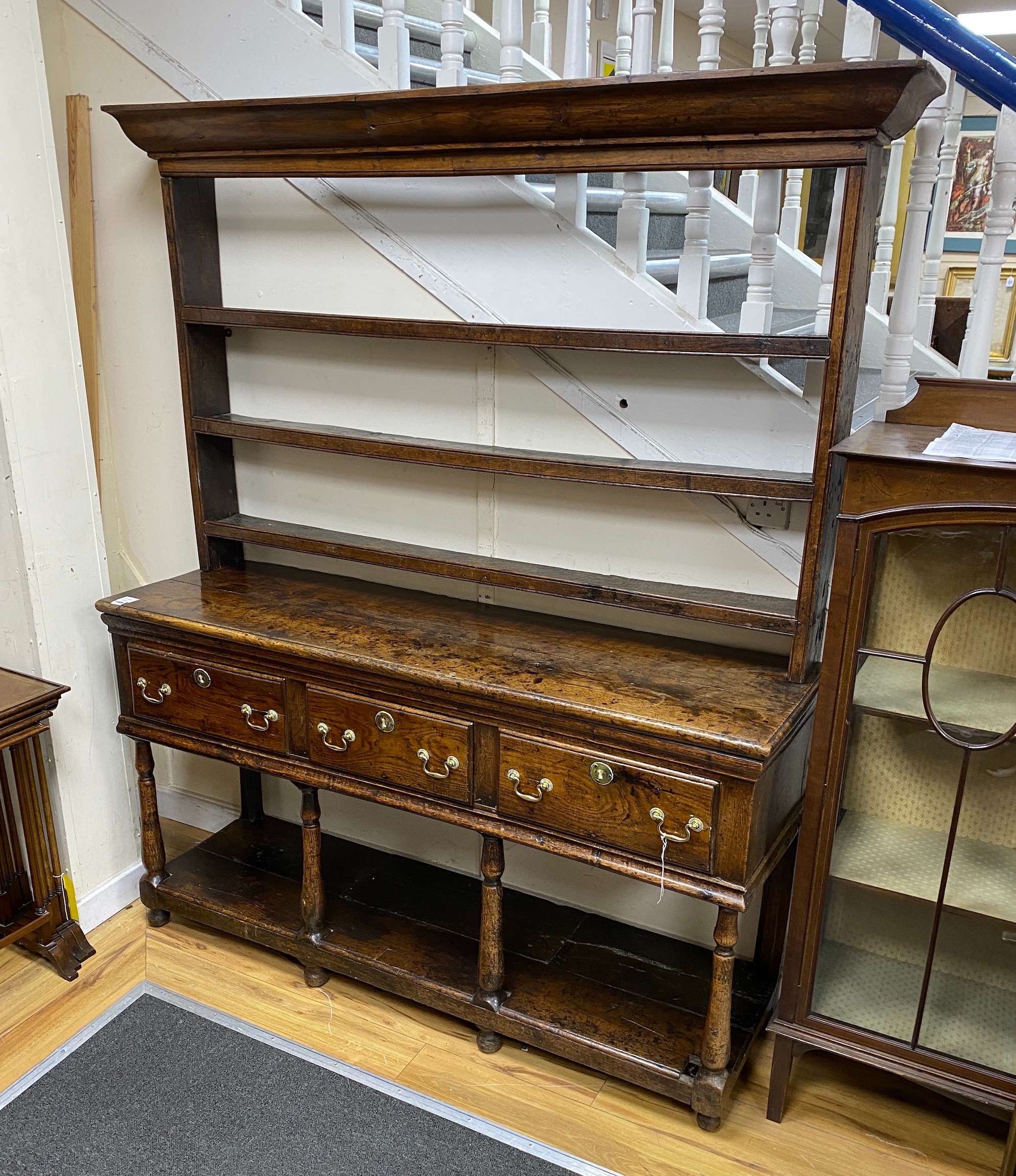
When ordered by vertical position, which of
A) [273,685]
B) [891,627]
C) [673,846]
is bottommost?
[673,846]

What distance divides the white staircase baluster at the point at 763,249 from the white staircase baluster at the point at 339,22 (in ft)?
3.23

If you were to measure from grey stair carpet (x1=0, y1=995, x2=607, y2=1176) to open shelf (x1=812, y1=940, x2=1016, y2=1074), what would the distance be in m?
0.59

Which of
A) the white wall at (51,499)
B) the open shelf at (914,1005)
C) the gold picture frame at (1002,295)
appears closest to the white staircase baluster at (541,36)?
the white wall at (51,499)

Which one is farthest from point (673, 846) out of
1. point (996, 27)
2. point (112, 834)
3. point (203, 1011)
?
point (996, 27)

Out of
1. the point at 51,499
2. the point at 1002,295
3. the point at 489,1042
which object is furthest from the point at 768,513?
the point at 1002,295

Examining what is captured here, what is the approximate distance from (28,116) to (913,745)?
223 cm

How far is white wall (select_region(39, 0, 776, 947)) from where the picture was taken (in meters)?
2.16

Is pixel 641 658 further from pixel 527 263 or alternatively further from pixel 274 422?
pixel 274 422

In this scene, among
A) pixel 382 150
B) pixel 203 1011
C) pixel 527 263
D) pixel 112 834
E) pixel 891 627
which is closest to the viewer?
pixel 891 627

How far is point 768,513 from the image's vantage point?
6.55ft

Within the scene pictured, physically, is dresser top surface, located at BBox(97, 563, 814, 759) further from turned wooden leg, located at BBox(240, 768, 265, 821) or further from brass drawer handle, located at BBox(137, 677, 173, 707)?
turned wooden leg, located at BBox(240, 768, 265, 821)

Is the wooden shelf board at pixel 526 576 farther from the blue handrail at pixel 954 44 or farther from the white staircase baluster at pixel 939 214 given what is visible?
the blue handrail at pixel 954 44

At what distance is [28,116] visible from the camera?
211 cm

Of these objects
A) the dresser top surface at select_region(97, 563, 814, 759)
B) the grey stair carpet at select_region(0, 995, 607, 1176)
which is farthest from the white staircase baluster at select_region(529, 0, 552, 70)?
the grey stair carpet at select_region(0, 995, 607, 1176)
